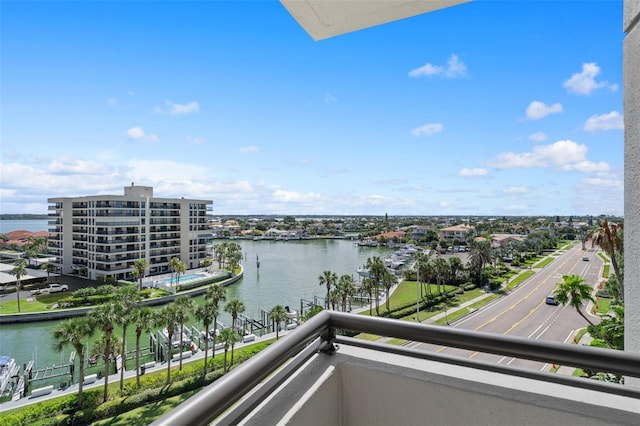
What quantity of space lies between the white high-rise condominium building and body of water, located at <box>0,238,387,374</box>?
585 cm

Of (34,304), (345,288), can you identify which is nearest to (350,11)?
(345,288)

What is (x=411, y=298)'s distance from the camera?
19.5m

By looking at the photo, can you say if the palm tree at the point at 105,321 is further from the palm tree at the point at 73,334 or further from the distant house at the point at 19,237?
the distant house at the point at 19,237

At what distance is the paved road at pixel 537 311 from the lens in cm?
1238

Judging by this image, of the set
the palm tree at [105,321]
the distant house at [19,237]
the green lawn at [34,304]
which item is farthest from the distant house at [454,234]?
the distant house at [19,237]

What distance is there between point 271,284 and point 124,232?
1133 centimetres

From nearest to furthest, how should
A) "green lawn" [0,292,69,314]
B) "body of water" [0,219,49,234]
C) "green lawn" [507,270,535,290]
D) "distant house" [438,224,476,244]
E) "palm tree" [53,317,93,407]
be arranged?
"palm tree" [53,317,93,407] → "green lawn" [507,270,535,290] → "green lawn" [0,292,69,314] → "distant house" [438,224,476,244] → "body of water" [0,219,49,234]

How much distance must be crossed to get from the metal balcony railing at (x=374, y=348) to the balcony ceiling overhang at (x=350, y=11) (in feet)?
3.13

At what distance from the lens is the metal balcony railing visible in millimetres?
412

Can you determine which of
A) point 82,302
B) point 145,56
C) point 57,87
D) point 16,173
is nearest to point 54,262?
point 16,173

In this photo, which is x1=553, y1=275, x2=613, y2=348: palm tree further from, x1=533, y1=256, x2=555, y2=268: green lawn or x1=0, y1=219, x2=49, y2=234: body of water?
x1=0, y1=219, x2=49, y2=234: body of water

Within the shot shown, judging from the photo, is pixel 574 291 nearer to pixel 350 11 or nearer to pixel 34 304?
pixel 350 11

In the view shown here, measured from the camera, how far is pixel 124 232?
23.6m

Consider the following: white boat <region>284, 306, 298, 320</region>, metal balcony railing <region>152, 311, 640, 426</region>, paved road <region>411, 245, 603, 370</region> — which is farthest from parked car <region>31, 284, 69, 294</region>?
metal balcony railing <region>152, 311, 640, 426</region>
